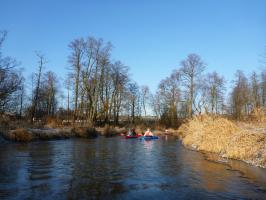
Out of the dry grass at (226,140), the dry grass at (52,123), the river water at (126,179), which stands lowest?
the river water at (126,179)

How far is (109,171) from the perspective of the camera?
12.1 m

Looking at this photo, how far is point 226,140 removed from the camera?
1850 cm

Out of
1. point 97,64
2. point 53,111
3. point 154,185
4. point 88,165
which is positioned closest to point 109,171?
point 88,165

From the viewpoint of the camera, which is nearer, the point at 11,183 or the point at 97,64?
the point at 11,183

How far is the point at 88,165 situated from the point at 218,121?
1014 centimetres

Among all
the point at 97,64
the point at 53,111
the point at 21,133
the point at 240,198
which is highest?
the point at 97,64

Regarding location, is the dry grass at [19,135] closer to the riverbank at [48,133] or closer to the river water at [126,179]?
the riverbank at [48,133]

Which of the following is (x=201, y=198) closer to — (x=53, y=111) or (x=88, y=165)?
(x=88, y=165)

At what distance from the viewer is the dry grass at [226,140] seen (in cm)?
1519

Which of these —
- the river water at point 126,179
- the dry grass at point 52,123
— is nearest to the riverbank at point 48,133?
the dry grass at point 52,123

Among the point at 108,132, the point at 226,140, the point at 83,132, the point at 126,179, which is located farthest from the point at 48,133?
the point at 126,179

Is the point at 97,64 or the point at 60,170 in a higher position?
the point at 97,64

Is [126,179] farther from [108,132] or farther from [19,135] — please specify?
[108,132]

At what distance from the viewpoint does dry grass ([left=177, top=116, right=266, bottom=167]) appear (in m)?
15.2
